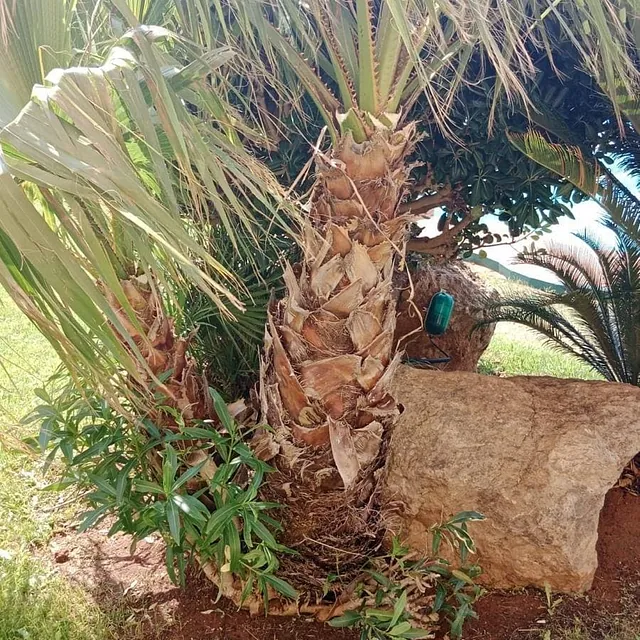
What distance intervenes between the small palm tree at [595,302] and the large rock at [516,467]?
58cm

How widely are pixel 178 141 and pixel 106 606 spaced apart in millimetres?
2165

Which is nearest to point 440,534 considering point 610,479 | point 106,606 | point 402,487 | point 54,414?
point 402,487

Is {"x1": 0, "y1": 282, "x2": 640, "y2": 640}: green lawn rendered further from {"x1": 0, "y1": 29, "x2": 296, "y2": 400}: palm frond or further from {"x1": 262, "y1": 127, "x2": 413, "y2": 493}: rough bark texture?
{"x1": 262, "y1": 127, "x2": 413, "y2": 493}: rough bark texture

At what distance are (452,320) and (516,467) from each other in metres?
1.93

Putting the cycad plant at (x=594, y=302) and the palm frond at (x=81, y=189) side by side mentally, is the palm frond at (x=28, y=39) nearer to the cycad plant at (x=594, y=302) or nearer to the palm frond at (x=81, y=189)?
the palm frond at (x=81, y=189)

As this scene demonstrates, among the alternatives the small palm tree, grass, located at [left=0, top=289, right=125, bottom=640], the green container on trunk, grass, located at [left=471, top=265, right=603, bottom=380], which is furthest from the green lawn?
grass, located at [left=471, top=265, right=603, bottom=380]

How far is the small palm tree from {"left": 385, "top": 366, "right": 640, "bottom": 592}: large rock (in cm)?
58

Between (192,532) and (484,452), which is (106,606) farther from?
(484,452)

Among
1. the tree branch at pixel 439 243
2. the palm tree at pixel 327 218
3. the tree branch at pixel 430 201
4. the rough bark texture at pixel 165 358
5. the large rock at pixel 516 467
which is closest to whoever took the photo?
the palm tree at pixel 327 218

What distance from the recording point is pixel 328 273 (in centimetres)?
207

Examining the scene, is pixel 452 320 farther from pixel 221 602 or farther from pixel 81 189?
pixel 81 189

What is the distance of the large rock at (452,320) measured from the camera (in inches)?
173

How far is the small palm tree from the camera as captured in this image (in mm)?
3256

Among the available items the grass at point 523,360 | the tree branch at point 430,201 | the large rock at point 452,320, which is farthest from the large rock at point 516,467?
the grass at point 523,360
